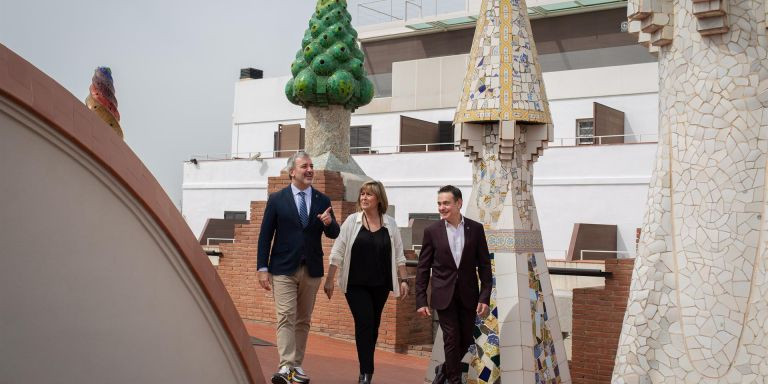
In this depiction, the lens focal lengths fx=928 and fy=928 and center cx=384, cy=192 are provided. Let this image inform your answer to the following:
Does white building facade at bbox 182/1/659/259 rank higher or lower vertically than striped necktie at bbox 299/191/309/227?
higher

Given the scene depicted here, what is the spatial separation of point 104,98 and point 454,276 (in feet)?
9.11

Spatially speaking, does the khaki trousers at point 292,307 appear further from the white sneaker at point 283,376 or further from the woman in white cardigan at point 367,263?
the woman in white cardigan at point 367,263

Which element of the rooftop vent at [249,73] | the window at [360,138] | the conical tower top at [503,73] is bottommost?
the conical tower top at [503,73]

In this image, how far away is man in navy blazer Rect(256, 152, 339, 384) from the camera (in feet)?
22.6

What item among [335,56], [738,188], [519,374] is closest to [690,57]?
[738,188]

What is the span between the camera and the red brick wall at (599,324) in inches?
374

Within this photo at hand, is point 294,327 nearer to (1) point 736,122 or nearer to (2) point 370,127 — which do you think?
(1) point 736,122

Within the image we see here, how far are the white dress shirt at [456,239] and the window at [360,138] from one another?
23.2 meters

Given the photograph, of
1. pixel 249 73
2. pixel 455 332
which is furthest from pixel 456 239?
pixel 249 73

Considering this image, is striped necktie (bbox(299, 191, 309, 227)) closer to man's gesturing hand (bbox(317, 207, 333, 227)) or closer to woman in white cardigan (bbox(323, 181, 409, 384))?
man's gesturing hand (bbox(317, 207, 333, 227))

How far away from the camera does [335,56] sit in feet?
47.3

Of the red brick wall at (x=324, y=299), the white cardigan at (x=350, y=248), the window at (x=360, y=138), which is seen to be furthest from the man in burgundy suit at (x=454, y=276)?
the window at (x=360, y=138)

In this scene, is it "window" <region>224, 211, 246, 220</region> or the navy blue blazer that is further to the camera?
"window" <region>224, 211, 246, 220</region>

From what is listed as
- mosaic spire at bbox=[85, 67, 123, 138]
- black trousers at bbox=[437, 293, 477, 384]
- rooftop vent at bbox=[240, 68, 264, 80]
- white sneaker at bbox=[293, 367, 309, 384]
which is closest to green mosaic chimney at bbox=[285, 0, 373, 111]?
black trousers at bbox=[437, 293, 477, 384]
